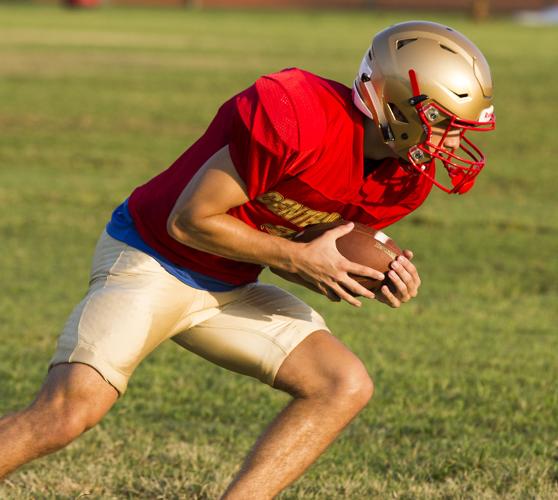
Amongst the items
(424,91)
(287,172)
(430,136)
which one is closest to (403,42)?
(424,91)

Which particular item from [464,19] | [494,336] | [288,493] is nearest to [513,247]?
[494,336]

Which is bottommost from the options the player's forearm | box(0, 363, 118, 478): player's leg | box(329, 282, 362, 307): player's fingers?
box(0, 363, 118, 478): player's leg

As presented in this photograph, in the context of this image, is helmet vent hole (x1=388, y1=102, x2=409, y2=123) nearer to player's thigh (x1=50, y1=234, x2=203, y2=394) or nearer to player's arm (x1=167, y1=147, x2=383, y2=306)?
player's arm (x1=167, y1=147, x2=383, y2=306)

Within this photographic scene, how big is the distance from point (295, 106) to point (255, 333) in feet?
2.87

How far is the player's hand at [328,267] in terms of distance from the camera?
169 inches

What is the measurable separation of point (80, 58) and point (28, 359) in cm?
2315

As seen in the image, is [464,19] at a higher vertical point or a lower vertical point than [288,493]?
lower

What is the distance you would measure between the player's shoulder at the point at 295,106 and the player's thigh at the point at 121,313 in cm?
73

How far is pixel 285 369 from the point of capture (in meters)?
4.43

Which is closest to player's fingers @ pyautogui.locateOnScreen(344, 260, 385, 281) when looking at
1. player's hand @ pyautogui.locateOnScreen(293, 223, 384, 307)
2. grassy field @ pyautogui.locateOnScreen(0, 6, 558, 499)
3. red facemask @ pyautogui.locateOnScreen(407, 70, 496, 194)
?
player's hand @ pyautogui.locateOnScreen(293, 223, 384, 307)

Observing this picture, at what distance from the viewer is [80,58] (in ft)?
96.9

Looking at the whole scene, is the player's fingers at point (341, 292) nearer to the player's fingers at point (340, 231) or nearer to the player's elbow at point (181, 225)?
the player's fingers at point (340, 231)

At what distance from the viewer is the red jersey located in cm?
416

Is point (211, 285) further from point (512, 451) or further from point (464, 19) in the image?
point (464, 19)
